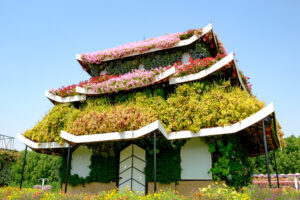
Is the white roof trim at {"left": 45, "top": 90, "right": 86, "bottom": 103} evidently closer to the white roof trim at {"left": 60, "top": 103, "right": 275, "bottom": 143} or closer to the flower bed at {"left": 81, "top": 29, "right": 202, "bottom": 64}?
the flower bed at {"left": 81, "top": 29, "right": 202, "bottom": 64}

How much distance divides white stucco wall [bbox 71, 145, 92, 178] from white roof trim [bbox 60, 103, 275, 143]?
264 cm

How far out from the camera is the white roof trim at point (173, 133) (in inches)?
374

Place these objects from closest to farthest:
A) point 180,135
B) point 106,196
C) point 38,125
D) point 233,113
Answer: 1. point 106,196
2. point 233,113
3. point 180,135
4. point 38,125

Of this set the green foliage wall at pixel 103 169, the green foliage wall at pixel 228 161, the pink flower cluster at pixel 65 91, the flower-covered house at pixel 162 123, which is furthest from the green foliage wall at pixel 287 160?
the pink flower cluster at pixel 65 91

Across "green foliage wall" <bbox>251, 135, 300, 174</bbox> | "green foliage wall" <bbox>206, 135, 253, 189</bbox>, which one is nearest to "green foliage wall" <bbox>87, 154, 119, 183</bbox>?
"green foliage wall" <bbox>206, 135, 253, 189</bbox>

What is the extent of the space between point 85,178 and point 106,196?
5.42m

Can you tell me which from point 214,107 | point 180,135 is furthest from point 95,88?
point 214,107

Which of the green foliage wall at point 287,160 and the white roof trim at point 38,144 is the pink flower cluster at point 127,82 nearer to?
the white roof trim at point 38,144

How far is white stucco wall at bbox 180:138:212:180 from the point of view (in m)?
11.4

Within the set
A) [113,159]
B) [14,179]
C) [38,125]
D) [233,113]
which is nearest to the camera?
[233,113]

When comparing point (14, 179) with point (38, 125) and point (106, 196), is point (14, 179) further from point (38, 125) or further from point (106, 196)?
point (106, 196)

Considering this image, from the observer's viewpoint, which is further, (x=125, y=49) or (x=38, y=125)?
(x=125, y=49)

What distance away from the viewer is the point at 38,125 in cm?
1424

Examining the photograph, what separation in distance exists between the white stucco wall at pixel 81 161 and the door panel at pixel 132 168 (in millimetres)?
2095
